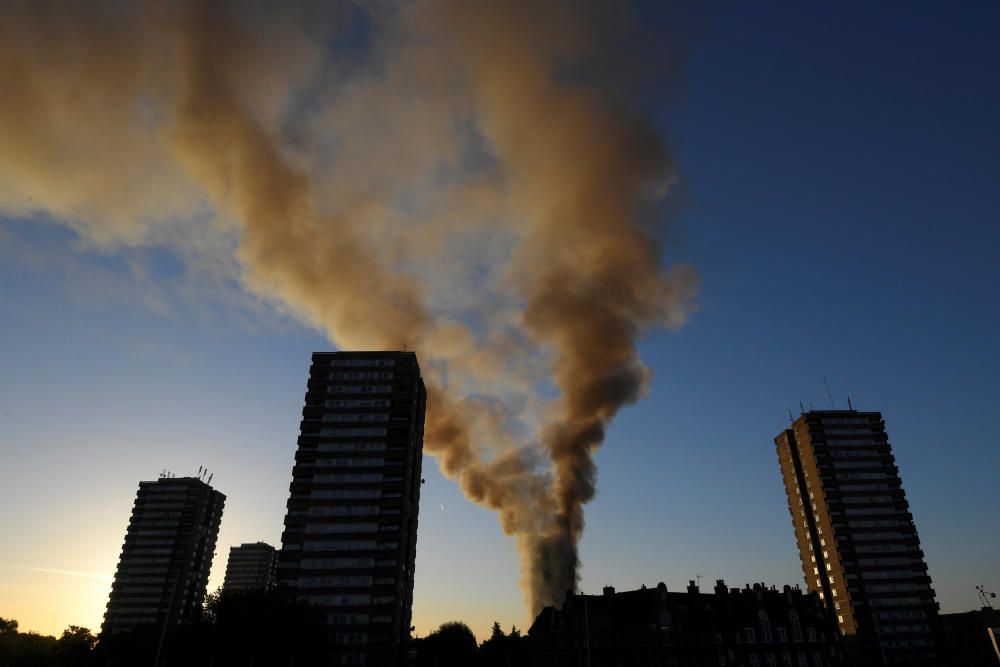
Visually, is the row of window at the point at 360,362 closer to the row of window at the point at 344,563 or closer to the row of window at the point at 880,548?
the row of window at the point at 344,563

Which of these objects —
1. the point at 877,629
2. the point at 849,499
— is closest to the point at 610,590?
the point at 877,629

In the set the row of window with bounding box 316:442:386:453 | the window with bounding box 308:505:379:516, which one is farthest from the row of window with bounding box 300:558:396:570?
the row of window with bounding box 316:442:386:453

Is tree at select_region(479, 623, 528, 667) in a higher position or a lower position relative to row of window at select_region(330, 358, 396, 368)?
lower

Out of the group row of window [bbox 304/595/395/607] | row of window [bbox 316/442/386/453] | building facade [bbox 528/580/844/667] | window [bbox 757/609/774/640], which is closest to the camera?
building facade [bbox 528/580/844/667]

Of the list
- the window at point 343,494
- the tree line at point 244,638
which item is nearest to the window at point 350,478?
the window at point 343,494

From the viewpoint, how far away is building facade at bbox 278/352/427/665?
103m

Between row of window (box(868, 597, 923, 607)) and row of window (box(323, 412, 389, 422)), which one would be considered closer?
row of window (box(323, 412, 389, 422))

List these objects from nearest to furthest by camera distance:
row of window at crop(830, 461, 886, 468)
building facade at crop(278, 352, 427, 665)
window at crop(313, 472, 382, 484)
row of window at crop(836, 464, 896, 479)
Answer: building facade at crop(278, 352, 427, 665) < window at crop(313, 472, 382, 484) < row of window at crop(836, 464, 896, 479) < row of window at crop(830, 461, 886, 468)

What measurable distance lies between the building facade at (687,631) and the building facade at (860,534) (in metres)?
49.0

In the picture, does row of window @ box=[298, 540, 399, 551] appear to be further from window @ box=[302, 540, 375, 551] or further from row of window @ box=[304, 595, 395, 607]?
row of window @ box=[304, 595, 395, 607]

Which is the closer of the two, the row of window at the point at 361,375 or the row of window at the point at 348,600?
the row of window at the point at 348,600

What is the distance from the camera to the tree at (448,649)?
4407 inches

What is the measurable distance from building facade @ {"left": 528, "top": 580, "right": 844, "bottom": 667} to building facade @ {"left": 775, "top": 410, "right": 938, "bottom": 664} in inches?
1930

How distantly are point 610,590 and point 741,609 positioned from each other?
19529 millimetres
